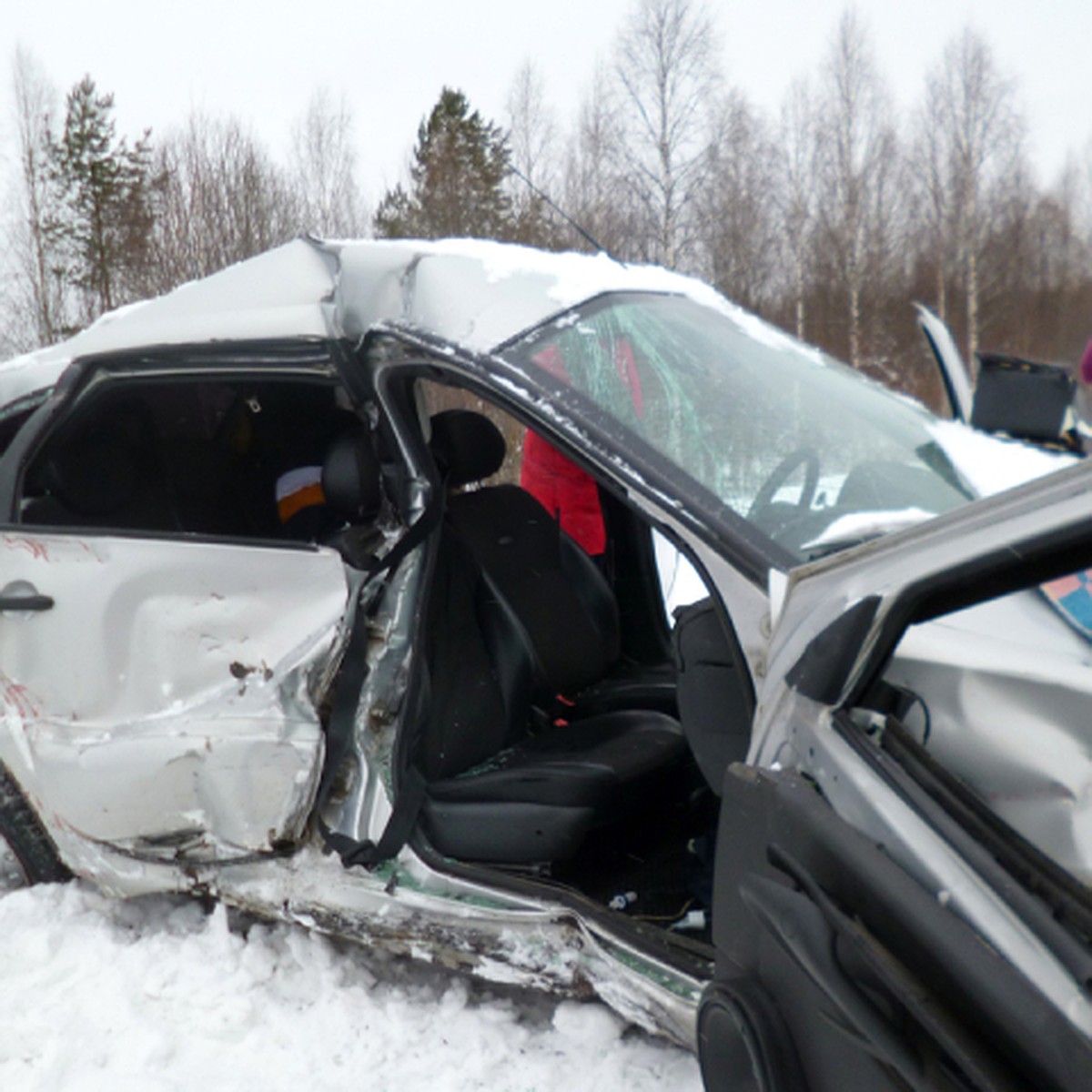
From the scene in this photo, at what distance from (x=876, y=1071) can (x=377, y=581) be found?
1.46 meters

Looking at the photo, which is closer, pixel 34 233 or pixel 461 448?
pixel 461 448

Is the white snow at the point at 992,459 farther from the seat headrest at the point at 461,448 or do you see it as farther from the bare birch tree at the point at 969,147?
the bare birch tree at the point at 969,147

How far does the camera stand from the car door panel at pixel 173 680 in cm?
216

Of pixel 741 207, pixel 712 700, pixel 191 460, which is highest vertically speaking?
pixel 741 207

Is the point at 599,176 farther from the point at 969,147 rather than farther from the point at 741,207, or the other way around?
the point at 969,147

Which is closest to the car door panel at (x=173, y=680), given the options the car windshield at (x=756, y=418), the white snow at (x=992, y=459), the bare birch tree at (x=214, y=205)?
the car windshield at (x=756, y=418)

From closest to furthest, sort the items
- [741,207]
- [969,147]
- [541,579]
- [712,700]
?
[712,700] → [541,579] → [969,147] → [741,207]

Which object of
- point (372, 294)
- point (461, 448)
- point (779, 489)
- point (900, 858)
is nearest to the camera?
point (900, 858)

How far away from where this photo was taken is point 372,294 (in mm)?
2080

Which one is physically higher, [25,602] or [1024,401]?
[1024,401]

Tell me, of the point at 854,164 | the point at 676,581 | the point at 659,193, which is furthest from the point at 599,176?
the point at 676,581

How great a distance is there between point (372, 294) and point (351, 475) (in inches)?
15.6

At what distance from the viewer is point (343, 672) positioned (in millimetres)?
2164

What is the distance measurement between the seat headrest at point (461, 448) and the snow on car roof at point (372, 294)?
413 mm
